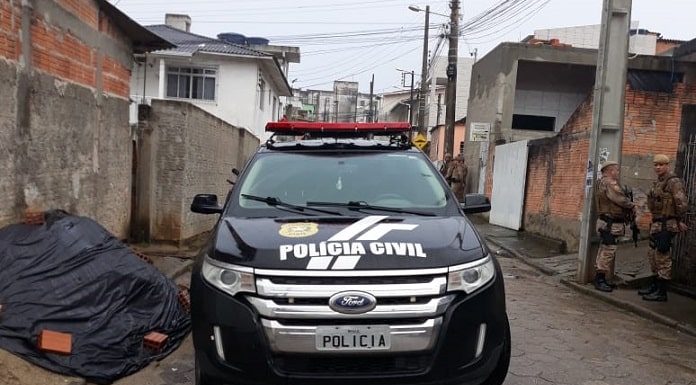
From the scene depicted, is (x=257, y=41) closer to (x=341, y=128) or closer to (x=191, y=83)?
(x=191, y=83)

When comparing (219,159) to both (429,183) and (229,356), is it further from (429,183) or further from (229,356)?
(229,356)

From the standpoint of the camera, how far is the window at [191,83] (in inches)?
867

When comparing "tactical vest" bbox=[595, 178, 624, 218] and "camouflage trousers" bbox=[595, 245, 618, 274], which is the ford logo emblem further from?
"camouflage trousers" bbox=[595, 245, 618, 274]

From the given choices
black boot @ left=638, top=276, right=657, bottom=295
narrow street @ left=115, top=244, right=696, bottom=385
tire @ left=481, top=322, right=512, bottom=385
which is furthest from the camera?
black boot @ left=638, top=276, right=657, bottom=295

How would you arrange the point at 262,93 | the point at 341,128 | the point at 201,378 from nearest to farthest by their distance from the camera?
the point at 201,378, the point at 341,128, the point at 262,93

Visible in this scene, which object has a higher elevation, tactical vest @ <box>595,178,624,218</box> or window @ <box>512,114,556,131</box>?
window @ <box>512,114,556,131</box>

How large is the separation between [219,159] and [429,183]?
800 centimetres

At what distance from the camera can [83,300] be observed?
14.5 feet

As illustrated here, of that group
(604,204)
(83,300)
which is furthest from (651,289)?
(83,300)

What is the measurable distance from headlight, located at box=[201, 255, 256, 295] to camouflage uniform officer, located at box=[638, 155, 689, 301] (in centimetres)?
579

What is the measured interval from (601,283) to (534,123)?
47.3 feet

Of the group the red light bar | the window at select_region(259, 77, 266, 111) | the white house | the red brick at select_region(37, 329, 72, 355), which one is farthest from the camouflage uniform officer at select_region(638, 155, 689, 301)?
the window at select_region(259, 77, 266, 111)

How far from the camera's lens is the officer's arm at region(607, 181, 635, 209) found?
755 cm

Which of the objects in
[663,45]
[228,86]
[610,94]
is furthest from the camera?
[663,45]
